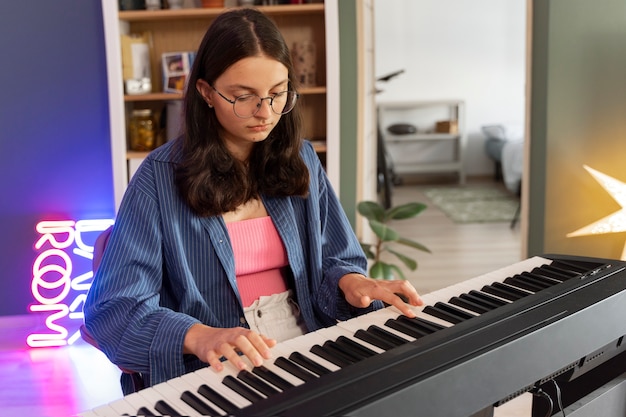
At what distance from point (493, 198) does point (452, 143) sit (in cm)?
143

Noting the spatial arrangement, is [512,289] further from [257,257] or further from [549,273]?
[257,257]

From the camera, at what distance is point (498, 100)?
28.0 ft

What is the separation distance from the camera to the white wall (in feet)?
27.5

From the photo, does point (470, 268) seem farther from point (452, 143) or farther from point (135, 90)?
point (452, 143)

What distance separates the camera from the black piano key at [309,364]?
1037mm

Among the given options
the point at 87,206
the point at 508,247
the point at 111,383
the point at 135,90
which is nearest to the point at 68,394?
the point at 111,383

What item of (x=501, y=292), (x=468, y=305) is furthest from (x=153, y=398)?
(x=501, y=292)

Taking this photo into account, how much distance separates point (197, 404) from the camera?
950 mm

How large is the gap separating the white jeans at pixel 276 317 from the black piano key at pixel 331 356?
0.42 meters

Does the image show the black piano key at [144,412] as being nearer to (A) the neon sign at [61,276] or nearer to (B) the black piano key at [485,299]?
(B) the black piano key at [485,299]

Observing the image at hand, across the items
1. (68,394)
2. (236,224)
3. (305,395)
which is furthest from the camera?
(68,394)

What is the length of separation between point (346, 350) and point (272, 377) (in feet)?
0.48

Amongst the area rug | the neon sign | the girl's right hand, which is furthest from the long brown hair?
the area rug

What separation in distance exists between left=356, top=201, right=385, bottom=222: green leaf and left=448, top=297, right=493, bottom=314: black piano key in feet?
7.67
